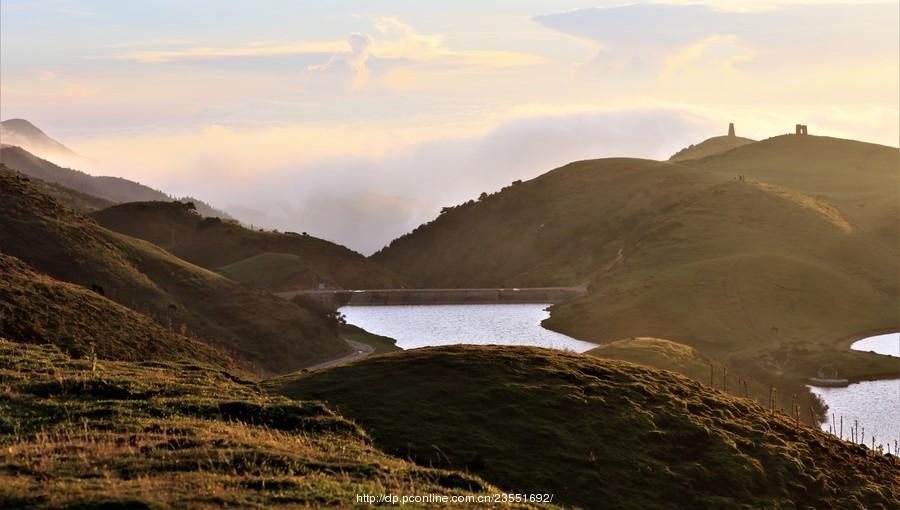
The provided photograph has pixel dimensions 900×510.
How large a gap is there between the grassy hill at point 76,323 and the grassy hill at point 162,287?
1655cm

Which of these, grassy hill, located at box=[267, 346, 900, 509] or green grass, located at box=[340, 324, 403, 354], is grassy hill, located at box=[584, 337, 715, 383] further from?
grassy hill, located at box=[267, 346, 900, 509]

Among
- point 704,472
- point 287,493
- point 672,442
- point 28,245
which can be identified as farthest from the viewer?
point 28,245

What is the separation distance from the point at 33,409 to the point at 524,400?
95.7ft

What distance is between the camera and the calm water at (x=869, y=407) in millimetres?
121875

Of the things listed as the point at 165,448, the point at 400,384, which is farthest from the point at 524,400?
the point at 165,448

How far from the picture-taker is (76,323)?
92688mm

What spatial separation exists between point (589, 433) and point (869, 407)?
89242mm

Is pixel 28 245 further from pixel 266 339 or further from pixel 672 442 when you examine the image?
pixel 672 442

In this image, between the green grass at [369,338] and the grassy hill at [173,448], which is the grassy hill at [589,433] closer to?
the grassy hill at [173,448]

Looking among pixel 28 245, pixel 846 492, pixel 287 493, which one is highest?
pixel 28 245

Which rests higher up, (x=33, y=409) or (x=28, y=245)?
(x=28, y=245)

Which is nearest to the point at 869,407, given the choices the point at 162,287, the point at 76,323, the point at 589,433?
the point at 589,433

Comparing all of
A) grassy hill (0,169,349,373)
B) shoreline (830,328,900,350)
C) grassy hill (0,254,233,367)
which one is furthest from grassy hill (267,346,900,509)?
shoreline (830,328,900,350)

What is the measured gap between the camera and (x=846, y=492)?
6556 centimetres
